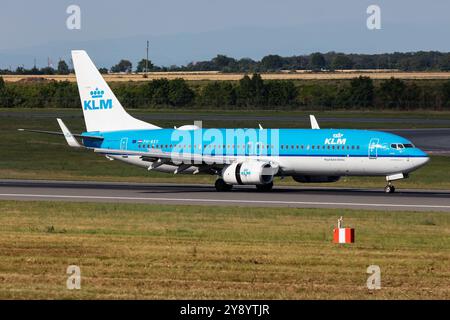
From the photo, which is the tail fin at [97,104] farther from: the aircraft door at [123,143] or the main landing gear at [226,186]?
the main landing gear at [226,186]

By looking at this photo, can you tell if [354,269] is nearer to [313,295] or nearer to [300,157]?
[313,295]

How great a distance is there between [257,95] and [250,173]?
3748 inches

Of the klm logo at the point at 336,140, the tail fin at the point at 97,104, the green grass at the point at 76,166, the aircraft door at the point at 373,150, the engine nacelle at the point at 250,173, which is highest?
the tail fin at the point at 97,104

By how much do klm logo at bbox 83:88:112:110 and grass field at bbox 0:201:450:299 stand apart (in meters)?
18.9

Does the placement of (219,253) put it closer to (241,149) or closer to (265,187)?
(265,187)

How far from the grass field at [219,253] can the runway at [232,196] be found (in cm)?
431

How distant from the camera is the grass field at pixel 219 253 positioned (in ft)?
80.9

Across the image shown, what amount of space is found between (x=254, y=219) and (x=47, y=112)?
99.2 m

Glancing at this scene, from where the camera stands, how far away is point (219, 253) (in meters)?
30.7


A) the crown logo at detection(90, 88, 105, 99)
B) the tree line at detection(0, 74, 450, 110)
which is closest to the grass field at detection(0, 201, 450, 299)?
the crown logo at detection(90, 88, 105, 99)

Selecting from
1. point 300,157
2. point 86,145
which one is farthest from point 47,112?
point 300,157

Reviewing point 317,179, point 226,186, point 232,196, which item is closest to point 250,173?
point 226,186

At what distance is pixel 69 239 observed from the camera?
33.7 m

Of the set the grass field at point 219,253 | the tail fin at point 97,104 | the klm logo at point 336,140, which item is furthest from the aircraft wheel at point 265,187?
the grass field at point 219,253
